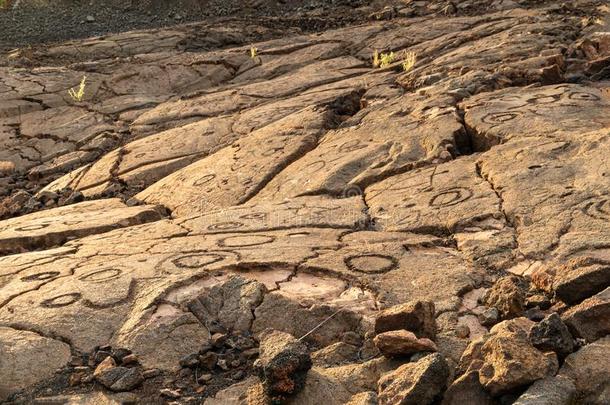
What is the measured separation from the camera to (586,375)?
198cm

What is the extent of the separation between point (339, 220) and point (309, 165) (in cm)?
105

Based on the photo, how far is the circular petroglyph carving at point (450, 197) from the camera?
368 centimetres

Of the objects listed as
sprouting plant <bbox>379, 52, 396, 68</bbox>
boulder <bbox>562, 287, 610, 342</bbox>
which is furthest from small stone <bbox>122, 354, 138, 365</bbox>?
sprouting plant <bbox>379, 52, 396, 68</bbox>

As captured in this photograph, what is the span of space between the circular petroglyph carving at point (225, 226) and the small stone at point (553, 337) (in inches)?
81.4

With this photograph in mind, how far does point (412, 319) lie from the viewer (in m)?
2.35

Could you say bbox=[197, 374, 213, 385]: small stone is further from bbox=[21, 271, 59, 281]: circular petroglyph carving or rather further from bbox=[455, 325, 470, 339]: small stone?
bbox=[21, 271, 59, 281]: circular petroglyph carving

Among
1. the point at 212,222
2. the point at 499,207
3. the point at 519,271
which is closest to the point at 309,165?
the point at 212,222

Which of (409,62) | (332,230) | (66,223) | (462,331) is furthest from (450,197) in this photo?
(409,62)

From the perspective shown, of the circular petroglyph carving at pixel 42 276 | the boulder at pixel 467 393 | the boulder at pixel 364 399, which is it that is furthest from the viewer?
the circular petroglyph carving at pixel 42 276

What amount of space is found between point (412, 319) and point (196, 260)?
49.3 inches

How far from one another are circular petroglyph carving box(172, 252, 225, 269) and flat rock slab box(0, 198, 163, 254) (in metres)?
1.30

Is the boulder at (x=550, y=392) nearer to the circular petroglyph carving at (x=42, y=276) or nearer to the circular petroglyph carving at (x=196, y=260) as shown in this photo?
the circular petroglyph carving at (x=196, y=260)

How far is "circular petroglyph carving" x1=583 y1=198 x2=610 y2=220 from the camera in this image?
307 cm

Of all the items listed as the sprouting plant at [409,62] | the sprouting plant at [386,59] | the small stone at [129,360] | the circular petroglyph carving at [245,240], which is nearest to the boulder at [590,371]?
the small stone at [129,360]
